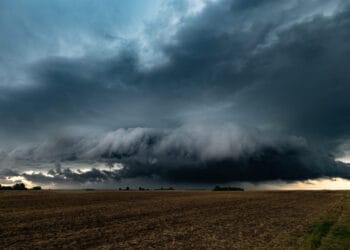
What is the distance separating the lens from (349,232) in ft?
82.5

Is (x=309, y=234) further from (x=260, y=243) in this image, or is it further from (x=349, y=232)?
(x=260, y=243)

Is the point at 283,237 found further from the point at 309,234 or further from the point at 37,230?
the point at 37,230

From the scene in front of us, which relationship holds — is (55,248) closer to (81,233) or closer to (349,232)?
(81,233)

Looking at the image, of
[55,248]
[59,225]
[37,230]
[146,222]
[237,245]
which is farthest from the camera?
[146,222]

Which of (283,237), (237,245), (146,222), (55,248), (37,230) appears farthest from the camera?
(146,222)

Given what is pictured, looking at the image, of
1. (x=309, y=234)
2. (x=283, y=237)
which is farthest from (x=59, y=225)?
(x=309, y=234)

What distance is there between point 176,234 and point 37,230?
393 inches

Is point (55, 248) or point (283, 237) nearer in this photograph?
point (55, 248)

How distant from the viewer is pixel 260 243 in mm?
21234

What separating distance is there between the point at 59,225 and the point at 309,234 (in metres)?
19.2

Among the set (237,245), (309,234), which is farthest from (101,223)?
(309,234)

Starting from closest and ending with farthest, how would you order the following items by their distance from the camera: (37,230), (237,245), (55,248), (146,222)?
(55,248) → (237,245) → (37,230) → (146,222)

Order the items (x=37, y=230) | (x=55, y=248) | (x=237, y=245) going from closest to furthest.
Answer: (x=55, y=248)
(x=237, y=245)
(x=37, y=230)

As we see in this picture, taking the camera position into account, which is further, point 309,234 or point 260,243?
point 309,234
